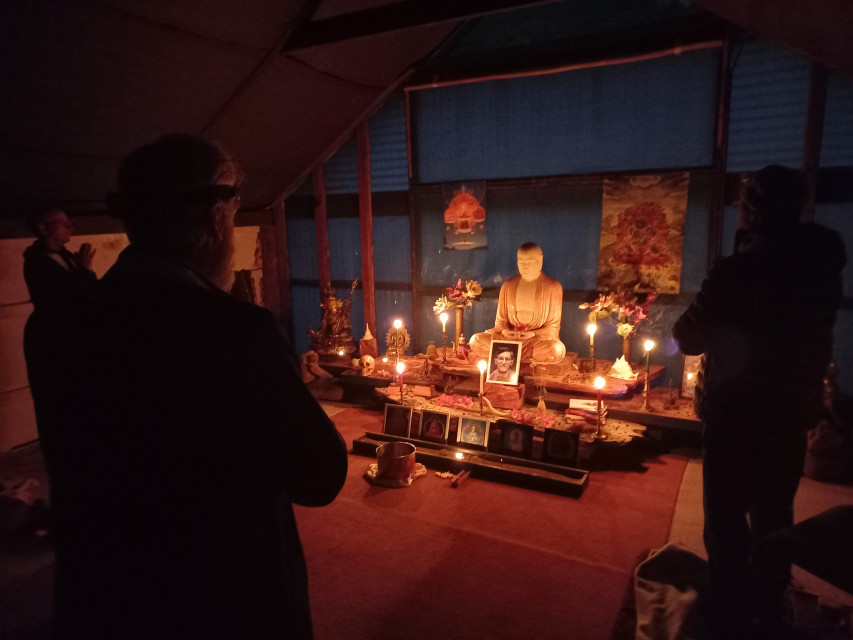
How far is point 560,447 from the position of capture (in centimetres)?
486

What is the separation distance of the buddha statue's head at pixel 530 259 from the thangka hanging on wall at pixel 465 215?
38.9 inches

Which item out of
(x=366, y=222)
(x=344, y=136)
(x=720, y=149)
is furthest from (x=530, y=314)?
(x=344, y=136)

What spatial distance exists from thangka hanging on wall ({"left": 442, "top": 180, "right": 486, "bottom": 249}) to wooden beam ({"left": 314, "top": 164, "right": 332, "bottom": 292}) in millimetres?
1934

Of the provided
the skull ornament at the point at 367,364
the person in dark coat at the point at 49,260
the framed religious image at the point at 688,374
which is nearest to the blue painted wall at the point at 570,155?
the framed religious image at the point at 688,374

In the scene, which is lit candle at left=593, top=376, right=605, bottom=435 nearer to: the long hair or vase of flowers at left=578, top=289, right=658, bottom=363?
vase of flowers at left=578, top=289, right=658, bottom=363

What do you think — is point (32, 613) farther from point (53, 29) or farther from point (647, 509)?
point (647, 509)

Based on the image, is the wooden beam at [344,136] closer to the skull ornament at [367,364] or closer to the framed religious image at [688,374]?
the skull ornament at [367,364]

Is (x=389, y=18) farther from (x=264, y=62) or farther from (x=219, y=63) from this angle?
(x=219, y=63)

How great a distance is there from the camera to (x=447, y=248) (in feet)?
24.7

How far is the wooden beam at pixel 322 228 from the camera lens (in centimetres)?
Result: 814

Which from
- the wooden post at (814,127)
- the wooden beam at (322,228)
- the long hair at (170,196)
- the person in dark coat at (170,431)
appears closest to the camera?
Answer: the person in dark coat at (170,431)

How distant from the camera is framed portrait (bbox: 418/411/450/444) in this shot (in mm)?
5312

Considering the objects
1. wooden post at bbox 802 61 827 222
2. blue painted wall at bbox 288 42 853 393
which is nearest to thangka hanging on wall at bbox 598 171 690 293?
blue painted wall at bbox 288 42 853 393

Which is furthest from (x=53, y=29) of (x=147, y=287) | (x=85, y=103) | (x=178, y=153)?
(x=147, y=287)
